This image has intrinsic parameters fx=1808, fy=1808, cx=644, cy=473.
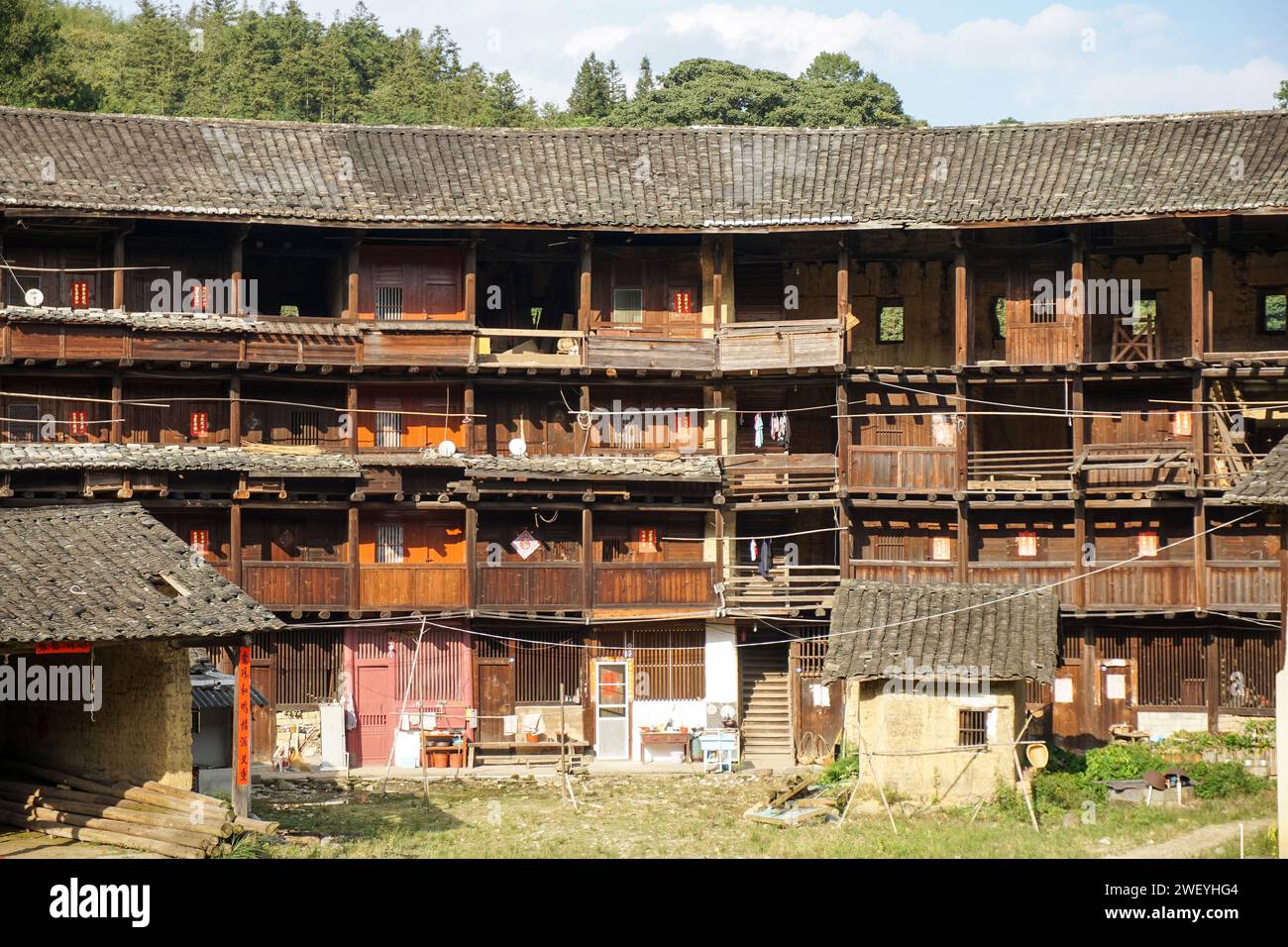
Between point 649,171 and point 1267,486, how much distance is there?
24025 mm

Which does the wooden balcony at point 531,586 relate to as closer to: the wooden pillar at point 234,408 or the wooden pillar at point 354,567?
the wooden pillar at point 354,567

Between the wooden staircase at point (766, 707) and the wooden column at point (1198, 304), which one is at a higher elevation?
the wooden column at point (1198, 304)

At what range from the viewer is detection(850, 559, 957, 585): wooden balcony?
4641 cm

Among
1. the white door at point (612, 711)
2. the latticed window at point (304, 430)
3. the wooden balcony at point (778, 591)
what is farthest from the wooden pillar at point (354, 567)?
the wooden balcony at point (778, 591)

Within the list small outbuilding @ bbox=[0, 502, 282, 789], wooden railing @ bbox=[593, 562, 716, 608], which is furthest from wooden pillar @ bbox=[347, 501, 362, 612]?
small outbuilding @ bbox=[0, 502, 282, 789]

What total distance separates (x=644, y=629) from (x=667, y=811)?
33.4 feet

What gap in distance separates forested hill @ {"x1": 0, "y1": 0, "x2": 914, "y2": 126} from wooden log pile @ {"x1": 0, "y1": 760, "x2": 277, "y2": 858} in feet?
136

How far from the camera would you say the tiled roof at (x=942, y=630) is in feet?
119

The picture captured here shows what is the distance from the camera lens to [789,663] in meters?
46.6

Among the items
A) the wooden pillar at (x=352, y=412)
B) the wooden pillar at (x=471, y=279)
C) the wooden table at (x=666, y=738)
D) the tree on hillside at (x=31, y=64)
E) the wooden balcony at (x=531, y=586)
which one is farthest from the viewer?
the tree on hillside at (x=31, y=64)

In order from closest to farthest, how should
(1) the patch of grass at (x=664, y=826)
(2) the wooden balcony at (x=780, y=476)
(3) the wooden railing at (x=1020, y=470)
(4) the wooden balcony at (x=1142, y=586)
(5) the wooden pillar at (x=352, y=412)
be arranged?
(1) the patch of grass at (x=664, y=826)
(4) the wooden balcony at (x=1142, y=586)
(3) the wooden railing at (x=1020, y=470)
(5) the wooden pillar at (x=352, y=412)
(2) the wooden balcony at (x=780, y=476)

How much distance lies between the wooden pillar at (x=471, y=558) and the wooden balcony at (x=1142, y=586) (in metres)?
15.4

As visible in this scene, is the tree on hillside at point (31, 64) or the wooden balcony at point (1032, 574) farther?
the tree on hillside at point (31, 64)

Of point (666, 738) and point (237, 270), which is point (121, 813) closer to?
point (666, 738)
